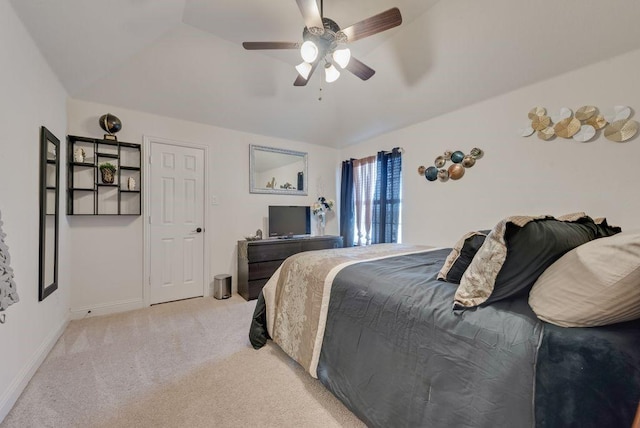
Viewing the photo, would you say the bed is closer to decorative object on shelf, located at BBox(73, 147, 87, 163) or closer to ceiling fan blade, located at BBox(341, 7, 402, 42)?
ceiling fan blade, located at BBox(341, 7, 402, 42)

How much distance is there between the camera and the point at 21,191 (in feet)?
5.41

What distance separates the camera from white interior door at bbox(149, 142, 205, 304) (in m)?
3.15

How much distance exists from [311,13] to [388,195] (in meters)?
2.64

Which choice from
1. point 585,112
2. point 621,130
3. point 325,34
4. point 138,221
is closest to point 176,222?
point 138,221

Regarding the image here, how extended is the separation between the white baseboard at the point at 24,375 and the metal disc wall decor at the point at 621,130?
174 inches

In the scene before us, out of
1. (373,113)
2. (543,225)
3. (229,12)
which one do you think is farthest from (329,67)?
(543,225)

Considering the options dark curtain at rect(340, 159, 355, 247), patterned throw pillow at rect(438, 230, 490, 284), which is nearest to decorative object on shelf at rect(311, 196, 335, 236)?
dark curtain at rect(340, 159, 355, 247)

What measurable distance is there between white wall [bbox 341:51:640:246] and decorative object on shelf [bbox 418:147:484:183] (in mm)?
65

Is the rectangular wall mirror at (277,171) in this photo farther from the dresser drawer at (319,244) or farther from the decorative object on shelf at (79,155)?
the decorative object on shelf at (79,155)

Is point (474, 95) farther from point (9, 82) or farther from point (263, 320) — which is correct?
point (9, 82)

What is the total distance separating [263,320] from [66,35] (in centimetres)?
264

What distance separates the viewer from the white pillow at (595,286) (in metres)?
0.74

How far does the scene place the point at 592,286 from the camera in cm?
79

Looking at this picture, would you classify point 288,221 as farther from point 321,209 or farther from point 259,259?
point 259,259
